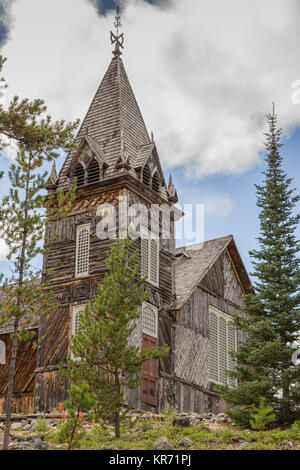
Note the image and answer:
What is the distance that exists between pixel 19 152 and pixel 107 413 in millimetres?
7811

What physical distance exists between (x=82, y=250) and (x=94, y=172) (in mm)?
3649

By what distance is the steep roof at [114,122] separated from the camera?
2978 centimetres

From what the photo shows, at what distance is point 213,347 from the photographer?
Result: 103 ft

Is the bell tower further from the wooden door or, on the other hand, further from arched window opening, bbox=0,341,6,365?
arched window opening, bbox=0,341,6,365

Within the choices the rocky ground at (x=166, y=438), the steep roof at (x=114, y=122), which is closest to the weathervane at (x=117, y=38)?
the steep roof at (x=114, y=122)

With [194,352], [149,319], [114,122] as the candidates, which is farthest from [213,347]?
[114,122]

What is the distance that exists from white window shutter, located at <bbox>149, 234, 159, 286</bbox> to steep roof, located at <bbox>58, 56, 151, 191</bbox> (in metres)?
3.49

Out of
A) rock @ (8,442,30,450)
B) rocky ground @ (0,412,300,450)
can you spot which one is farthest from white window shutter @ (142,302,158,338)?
rock @ (8,442,30,450)

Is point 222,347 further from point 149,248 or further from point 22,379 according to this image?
point 22,379

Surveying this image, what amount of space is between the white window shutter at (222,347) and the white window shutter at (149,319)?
5.49 meters

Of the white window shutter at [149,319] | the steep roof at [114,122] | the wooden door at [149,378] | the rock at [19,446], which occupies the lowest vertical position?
the rock at [19,446]

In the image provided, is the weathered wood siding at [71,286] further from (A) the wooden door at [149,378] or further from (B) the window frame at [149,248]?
(A) the wooden door at [149,378]
